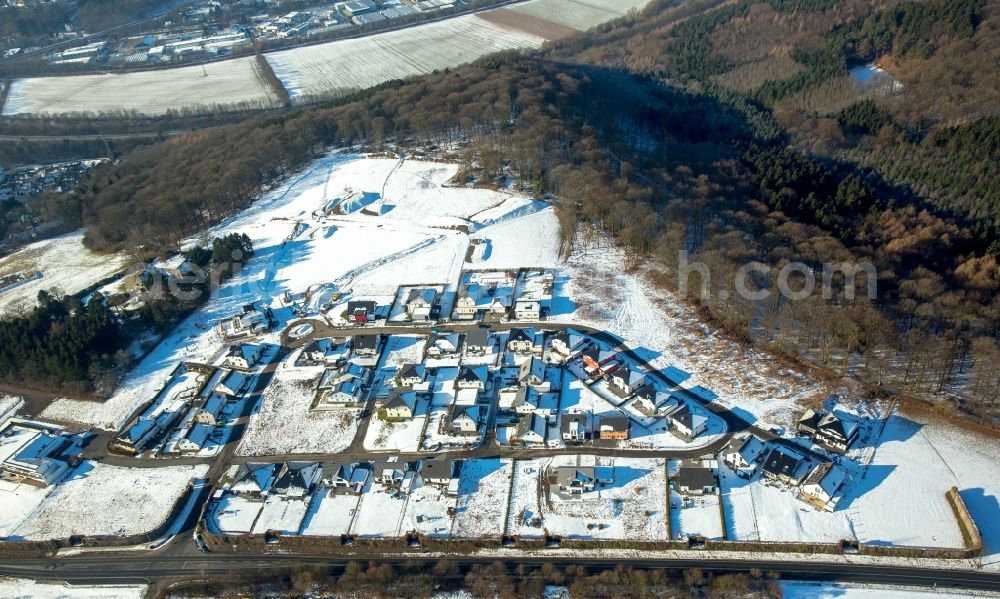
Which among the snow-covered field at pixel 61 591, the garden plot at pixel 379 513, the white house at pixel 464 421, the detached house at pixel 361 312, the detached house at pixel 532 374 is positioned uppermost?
the detached house at pixel 361 312

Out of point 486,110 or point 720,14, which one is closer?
point 486,110

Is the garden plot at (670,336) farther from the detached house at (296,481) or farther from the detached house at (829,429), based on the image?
the detached house at (296,481)

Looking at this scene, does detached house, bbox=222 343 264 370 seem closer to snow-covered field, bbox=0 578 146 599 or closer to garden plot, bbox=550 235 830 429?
snow-covered field, bbox=0 578 146 599

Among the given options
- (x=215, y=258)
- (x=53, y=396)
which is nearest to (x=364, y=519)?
(x=53, y=396)

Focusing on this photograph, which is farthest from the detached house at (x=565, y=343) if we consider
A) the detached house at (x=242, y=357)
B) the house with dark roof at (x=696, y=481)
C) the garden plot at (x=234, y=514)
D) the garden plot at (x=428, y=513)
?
the detached house at (x=242, y=357)

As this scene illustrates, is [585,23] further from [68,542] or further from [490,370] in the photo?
[68,542]

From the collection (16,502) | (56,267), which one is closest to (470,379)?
(16,502)

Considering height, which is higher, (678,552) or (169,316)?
(169,316)
